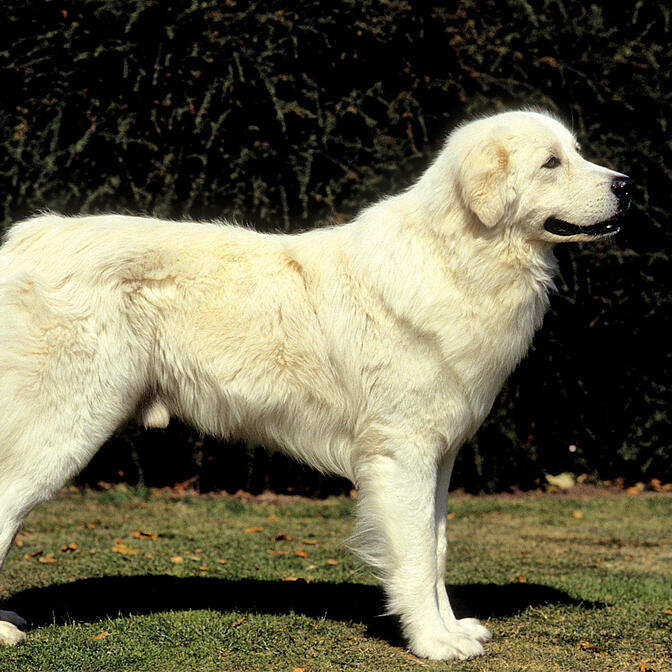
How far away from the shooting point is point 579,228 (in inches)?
142

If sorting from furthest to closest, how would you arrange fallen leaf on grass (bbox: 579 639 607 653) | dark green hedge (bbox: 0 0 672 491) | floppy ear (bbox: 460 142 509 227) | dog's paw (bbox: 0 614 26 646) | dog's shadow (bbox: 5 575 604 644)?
dark green hedge (bbox: 0 0 672 491) → dog's shadow (bbox: 5 575 604 644) → fallen leaf on grass (bbox: 579 639 607 653) → dog's paw (bbox: 0 614 26 646) → floppy ear (bbox: 460 142 509 227)

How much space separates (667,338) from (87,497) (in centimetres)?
441

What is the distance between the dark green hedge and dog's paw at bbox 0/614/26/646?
2743 millimetres

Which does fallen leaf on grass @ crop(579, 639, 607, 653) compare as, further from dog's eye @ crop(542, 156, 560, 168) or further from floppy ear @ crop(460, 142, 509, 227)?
dog's eye @ crop(542, 156, 560, 168)

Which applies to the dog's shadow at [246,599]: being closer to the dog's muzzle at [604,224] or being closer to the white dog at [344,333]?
the white dog at [344,333]

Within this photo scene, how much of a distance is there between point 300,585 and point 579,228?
2.35m

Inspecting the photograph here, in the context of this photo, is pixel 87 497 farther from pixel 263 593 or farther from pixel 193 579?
pixel 263 593

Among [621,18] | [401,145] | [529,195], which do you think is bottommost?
[529,195]

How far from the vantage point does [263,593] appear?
179 inches

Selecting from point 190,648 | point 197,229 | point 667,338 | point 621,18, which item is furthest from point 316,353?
point 621,18

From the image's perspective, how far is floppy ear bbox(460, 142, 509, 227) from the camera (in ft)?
11.5

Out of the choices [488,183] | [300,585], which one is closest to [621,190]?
[488,183]

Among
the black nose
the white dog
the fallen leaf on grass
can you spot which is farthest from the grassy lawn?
the black nose

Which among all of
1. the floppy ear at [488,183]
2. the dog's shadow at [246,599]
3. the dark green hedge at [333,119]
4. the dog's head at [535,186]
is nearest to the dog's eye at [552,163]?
the dog's head at [535,186]
